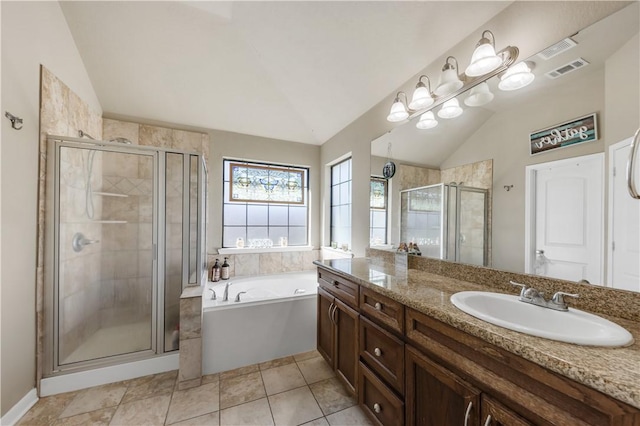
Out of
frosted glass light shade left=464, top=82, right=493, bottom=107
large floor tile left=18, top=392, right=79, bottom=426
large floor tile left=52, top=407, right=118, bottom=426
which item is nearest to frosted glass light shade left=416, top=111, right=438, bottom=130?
frosted glass light shade left=464, top=82, right=493, bottom=107

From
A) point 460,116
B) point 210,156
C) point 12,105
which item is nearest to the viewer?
point 12,105

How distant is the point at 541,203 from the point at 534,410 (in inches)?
36.0

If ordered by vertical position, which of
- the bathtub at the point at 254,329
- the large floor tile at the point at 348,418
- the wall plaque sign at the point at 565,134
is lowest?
the large floor tile at the point at 348,418

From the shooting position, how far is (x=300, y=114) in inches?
119

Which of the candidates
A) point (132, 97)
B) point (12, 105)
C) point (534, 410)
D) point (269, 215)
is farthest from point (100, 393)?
point (132, 97)

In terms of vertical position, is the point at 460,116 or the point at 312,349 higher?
the point at 460,116

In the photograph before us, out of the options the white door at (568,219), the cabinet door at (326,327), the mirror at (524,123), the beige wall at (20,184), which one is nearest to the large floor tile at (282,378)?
the cabinet door at (326,327)

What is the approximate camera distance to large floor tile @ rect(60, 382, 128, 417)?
61.0 inches

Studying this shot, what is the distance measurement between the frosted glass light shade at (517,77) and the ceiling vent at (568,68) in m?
0.07

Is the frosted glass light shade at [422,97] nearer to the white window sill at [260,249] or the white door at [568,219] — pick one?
the white door at [568,219]

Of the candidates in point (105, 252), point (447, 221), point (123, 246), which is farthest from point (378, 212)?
point (105, 252)

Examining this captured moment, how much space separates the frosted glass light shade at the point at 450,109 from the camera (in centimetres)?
161

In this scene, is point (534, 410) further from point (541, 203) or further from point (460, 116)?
point (460, 116)

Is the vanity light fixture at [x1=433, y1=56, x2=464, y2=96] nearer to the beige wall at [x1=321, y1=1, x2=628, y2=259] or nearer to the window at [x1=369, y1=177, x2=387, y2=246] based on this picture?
the beige wall at [x1=321, y1=1, x2=628, y2=259]
